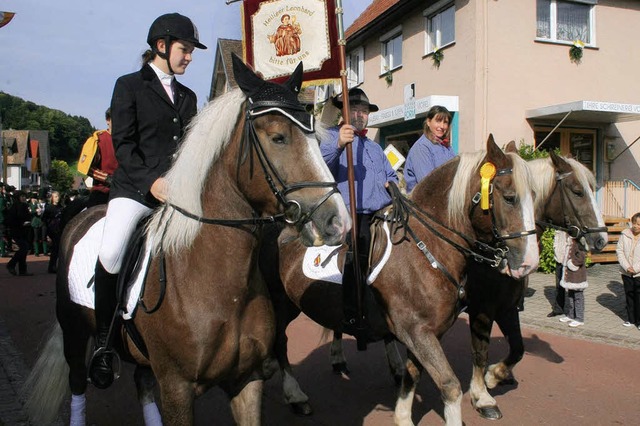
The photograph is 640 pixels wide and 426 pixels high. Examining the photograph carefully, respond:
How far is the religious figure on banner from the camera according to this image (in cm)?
400

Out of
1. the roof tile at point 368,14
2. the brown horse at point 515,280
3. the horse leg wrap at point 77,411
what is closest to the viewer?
the horse leg wrap at point 77,411

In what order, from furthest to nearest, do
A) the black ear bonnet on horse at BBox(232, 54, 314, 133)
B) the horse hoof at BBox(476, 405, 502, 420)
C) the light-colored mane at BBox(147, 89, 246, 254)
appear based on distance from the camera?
the horse hoof at BBox(476, 405, 502, 420) < the light-colored mane at BBox(147, 89, 246, 254) < the black ear bonnet on horse at BBox(232, 54, 314, 133)

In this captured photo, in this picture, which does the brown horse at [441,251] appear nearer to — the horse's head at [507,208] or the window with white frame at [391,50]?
the horse's head at [507,208]

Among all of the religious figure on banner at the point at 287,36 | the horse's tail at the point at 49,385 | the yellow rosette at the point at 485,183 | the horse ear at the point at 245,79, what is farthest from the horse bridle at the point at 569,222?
the horse's tail at the point at 49,385

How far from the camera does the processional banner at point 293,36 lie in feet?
13.0

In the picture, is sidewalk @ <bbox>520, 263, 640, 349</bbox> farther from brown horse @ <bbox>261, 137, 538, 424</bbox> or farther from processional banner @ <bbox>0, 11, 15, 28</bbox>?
processional banner @ <bbox>0, 11, 15, 28</bbox>

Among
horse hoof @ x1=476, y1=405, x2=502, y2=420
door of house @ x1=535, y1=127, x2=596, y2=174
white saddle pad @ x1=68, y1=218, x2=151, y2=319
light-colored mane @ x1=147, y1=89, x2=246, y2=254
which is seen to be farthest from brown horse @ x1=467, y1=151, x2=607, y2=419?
door of house @ x1=535, y1=127, x2=596, y2=174

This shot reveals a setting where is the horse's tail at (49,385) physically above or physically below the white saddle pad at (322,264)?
below

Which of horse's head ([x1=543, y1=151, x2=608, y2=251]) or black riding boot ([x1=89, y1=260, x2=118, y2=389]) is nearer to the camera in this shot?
black riding boot ([x1=89, y1=260, x2=118, y2=389])

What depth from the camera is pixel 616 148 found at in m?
14.7

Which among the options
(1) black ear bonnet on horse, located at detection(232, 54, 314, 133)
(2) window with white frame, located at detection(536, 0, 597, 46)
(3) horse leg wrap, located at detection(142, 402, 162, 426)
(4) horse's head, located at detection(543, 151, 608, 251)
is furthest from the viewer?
(2) window with white frame, located at detection(536, 0, 597, 46)

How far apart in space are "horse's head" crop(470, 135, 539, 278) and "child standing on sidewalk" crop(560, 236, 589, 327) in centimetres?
468

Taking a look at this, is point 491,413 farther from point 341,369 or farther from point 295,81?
point 295,81

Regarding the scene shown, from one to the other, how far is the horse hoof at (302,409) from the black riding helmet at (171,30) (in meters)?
3.15
